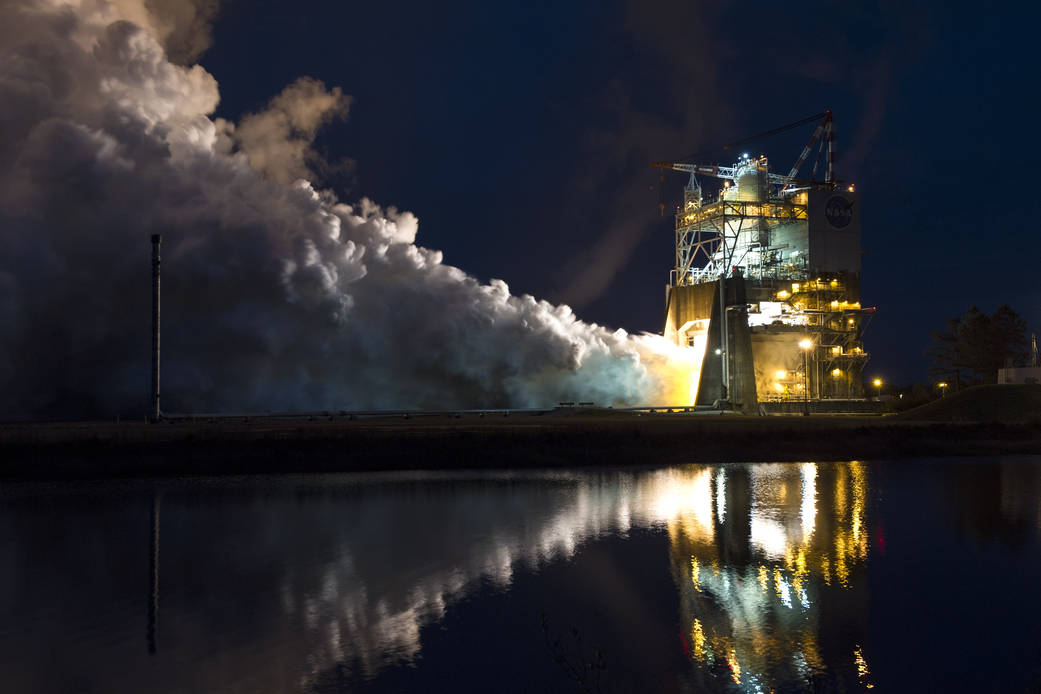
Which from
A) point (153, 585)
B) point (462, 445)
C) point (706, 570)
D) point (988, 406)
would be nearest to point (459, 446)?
point (462, 445)

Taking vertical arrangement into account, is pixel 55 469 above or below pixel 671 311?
below

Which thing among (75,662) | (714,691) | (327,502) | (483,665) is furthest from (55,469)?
(714,691)

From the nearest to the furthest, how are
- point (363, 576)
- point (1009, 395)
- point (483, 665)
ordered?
point (483, 665) → point (363, 576) → point (1009, 395)

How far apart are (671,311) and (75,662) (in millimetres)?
77549

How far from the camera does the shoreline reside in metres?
39.3

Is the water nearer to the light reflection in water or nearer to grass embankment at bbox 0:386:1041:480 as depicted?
the light reflection in water

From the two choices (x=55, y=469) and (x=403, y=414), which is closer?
(x=55, y=469)

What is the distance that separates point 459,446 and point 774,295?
46.7m

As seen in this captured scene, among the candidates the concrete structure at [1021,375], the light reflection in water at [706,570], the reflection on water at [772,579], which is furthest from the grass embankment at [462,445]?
the concrete structure at [1021,375]

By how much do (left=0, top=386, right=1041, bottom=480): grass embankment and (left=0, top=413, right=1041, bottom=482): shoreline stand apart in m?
0.05

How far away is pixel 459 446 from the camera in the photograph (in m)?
42.8

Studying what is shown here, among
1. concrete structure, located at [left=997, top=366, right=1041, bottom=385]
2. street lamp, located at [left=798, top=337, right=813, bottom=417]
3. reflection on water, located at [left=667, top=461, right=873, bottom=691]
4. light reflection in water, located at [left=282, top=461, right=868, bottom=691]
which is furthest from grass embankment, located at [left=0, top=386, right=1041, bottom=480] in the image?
concrete structure, located at [left=997, top=366, right=1041, bottom=385]

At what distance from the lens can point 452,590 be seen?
61.5 ft

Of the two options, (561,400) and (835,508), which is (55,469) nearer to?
(835,508)
